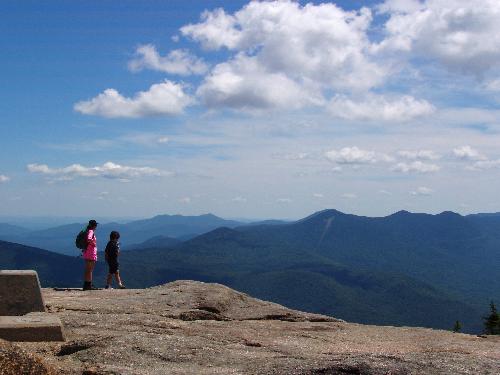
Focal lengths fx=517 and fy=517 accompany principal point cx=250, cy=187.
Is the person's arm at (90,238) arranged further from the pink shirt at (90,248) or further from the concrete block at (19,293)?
the concrete block at (19,293)

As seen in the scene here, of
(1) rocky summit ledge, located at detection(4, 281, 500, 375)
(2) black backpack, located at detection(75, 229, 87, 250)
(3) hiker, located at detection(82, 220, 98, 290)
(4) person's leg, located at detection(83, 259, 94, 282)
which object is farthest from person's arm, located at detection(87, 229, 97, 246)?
(1) rocky summit ledge, located at detection(4, 281, 500, 375)

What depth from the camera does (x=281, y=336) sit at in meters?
18.6

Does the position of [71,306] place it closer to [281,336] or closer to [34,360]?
[281,336]

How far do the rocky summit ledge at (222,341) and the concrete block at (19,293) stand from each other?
3.80 ft

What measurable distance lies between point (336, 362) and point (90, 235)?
18821 mm

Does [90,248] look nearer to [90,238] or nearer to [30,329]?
[90,238]

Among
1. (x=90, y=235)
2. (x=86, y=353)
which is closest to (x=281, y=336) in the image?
(x=86, y=353)

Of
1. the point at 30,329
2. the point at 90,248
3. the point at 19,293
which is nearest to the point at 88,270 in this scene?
the point at 90,248

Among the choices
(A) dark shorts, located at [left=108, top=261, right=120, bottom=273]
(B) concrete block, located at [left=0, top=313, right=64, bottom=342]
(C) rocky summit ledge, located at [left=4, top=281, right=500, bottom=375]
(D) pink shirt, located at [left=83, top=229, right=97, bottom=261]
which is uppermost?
(D) pink shirt, located at [left=83, top=229, right=97, bottom=261]

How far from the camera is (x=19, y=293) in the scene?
17969mm

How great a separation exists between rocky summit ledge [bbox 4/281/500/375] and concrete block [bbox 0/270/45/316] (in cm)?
116

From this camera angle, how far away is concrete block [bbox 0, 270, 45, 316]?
1764 cm

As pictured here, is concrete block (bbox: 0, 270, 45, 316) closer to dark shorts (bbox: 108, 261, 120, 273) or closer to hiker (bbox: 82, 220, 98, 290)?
hiker (bbox: 82, 220, 98, 290)

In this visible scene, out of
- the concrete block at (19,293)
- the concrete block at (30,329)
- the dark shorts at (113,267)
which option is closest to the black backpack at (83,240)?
the dark shorts at (113,267)
